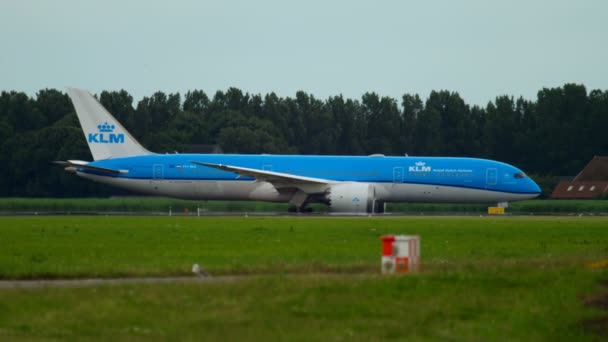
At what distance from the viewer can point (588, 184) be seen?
88688mm

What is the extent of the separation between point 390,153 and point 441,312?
95.0 meters

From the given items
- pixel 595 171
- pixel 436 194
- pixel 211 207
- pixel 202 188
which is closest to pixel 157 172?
pixel 202 188

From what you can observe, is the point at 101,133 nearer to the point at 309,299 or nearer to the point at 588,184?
the point at 309,299

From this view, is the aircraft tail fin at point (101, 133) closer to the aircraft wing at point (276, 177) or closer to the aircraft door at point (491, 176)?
the aircraft wing at point (276, 177)

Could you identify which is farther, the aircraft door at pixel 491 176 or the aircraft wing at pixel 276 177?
the aircraft door at pixel 491 176

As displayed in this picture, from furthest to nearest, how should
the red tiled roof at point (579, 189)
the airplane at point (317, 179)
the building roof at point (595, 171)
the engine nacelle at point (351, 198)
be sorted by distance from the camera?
the building roof at point (595, 171) < the red tiled roof at point (579, 189) < the airplane at point (317, 179) < the engine nacelle at point (351, 198)

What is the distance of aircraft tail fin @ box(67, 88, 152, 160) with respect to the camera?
53.7 m

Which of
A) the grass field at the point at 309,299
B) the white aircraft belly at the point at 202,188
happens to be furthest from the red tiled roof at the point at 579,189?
the grass field at the point at 309,299

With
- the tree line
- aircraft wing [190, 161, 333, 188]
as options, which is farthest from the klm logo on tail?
the tree line

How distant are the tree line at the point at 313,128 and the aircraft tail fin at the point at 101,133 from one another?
28.9 metres

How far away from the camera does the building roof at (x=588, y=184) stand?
86375 mm

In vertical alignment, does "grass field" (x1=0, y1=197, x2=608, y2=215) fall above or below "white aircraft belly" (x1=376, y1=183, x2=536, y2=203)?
below

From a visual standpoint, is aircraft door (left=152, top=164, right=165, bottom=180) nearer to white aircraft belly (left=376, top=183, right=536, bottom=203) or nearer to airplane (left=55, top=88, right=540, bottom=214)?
airplane (left=55, top=88, right=540, bottom=214)

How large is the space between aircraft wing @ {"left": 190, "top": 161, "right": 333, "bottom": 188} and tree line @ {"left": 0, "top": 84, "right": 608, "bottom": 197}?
115 ft
